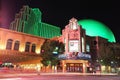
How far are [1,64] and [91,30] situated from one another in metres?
36.9

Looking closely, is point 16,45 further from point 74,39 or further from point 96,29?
point 96,29

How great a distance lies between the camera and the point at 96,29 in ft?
219

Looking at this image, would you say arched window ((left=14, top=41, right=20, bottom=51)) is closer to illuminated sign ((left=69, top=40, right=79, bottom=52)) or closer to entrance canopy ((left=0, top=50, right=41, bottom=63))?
entrance canopy ((left=0, top=50, right=41, bottom=63))

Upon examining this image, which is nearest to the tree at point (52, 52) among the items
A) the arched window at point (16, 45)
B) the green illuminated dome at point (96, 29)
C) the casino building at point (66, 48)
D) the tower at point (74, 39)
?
the casino building at point (66, 48)

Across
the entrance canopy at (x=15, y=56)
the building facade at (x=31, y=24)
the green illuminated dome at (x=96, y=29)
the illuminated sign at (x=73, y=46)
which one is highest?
the building facade at (x=31, y=24)

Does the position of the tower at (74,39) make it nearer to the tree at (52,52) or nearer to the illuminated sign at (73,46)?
the illuminated sign at (73,46)

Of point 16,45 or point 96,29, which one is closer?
point 16,45

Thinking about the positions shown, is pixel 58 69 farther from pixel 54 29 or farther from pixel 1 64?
pixel 54 29

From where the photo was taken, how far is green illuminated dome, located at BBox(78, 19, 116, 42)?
215ft

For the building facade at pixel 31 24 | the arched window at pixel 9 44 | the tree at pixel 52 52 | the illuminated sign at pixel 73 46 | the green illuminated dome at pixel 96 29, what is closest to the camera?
the tree at pixel 52 52

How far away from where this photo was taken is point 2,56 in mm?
48750

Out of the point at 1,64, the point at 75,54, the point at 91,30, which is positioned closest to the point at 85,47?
the point at 75,54

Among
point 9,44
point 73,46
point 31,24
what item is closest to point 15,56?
point 9,44

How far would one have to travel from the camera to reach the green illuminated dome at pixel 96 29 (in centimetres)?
6556
